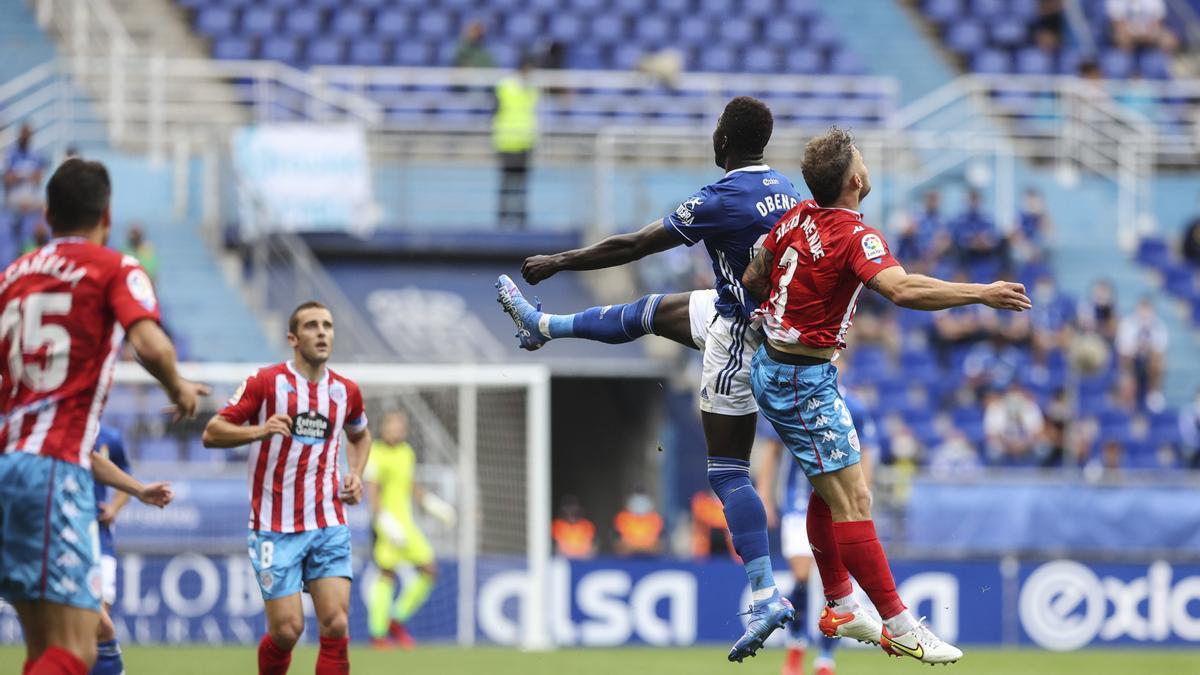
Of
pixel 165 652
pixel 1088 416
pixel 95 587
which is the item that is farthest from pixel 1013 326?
pixel 95 587

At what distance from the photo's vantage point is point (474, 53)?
76.9 feet

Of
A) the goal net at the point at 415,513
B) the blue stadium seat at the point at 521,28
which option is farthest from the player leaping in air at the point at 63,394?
the blue stadium seat at the point at 521,28

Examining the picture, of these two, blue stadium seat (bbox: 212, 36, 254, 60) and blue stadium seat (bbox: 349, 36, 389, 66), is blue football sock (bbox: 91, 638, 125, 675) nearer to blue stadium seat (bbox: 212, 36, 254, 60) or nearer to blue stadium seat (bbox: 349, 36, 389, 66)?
blue stadium seat (bbox: 349, 36, 389, 66)

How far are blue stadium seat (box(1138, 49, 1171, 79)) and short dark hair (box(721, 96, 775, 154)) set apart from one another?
67.5 ft

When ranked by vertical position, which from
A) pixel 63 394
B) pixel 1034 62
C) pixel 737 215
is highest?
pixel 1034 62

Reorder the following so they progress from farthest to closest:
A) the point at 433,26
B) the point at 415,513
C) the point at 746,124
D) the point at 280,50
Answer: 1. the point at 433,26
2. the point at 280,50
3. the point at 415,513
4. the point at 746,124

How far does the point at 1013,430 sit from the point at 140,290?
15.7m

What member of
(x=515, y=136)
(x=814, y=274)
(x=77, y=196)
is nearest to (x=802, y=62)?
(x=515, y=136)

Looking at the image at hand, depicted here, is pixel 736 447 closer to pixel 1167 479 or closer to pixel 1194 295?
pixel 1167 479

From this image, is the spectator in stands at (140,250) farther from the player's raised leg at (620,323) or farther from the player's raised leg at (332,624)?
the player's raised leg at (620,323)

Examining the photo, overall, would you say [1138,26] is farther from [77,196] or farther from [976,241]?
[77,196]

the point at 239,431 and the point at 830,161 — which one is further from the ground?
the point at 830,161

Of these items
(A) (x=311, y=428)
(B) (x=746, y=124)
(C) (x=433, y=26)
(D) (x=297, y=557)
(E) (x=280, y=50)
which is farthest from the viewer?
(C) (x=433, y=26)

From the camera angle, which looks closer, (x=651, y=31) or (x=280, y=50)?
(x=280, y=50)
